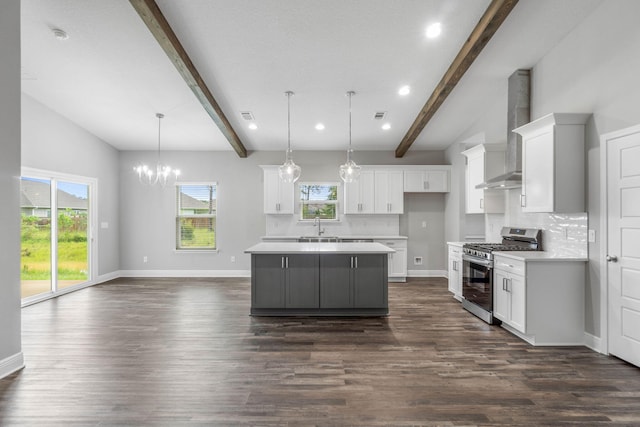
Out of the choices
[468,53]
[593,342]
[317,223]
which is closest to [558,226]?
[593,342]

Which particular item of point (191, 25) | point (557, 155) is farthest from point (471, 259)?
point (191, 25)

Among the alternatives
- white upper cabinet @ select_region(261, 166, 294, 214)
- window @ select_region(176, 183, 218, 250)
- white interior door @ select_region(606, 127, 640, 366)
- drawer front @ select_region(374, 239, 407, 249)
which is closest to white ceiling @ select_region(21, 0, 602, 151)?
white upper cabinet @ select_region(261, 166, 294, 214)

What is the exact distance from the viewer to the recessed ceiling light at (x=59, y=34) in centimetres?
364

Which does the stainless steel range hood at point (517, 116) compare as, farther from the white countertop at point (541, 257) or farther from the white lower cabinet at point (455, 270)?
the white lower cabinet at point (455, 270)

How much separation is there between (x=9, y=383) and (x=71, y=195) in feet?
14.1

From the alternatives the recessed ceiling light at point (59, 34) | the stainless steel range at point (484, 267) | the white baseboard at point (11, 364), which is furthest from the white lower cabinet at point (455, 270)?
the recessed ceiling light at point (59, 34)

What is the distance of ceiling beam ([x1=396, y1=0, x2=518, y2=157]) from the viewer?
3217 mm

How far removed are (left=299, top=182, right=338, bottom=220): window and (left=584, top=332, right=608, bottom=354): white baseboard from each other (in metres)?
4.77

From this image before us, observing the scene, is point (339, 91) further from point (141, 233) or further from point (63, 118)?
point (141, 233)

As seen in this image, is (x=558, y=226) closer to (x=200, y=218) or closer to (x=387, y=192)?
(x=387, y=192)

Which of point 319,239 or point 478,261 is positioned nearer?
point 478,261

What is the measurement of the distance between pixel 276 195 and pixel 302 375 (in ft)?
15.4

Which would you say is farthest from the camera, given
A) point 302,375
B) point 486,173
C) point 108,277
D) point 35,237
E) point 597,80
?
point 108,277

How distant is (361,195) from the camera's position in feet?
23.3
